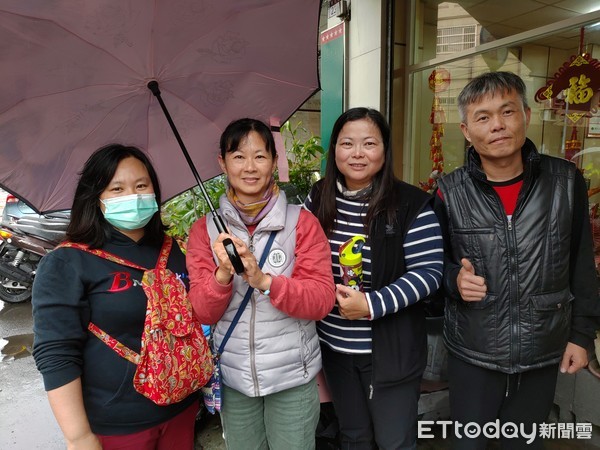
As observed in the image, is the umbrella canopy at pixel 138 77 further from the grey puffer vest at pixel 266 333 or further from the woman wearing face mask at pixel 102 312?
the grey puffer vest at pixel 266 333

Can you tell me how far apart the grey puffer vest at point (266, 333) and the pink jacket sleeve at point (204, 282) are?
6cm

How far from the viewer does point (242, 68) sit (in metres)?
1.95

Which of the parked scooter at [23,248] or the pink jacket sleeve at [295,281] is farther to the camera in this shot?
the parked scooter at [23,248]

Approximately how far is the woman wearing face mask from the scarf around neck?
342 millimetres

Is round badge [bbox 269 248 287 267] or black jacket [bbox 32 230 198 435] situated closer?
black jacket [bbox 32 230 198 435]

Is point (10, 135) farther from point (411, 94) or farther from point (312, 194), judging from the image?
point (411, 94)

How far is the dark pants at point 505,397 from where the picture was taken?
6.31ft

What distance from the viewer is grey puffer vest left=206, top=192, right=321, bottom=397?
5.61 feet

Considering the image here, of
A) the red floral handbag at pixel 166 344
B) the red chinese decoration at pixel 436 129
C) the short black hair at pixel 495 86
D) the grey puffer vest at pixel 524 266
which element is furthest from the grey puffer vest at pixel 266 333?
the red chinese decoration at pixel 436 129

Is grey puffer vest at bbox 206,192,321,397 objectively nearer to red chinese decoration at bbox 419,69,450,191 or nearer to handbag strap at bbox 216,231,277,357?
handbag strap at bbox 216,231,277,357

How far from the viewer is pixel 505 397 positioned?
1.96 meters

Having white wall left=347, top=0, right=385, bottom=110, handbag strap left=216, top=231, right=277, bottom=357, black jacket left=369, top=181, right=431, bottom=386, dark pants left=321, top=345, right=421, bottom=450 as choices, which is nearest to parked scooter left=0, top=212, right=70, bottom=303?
white wall left=347, top=0, right=385, bottom=110

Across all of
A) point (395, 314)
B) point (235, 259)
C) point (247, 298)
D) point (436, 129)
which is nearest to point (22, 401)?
point (247, 298)

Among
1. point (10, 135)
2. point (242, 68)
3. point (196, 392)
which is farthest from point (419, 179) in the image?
point (10, 135)
